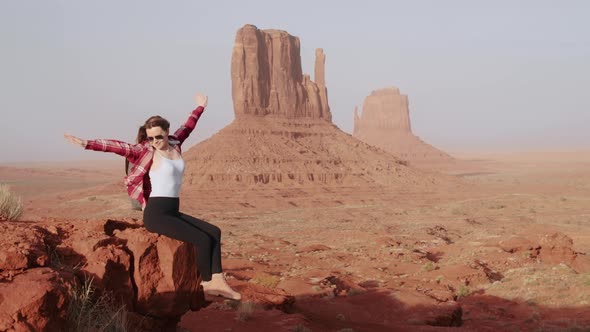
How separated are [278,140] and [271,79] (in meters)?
13.9

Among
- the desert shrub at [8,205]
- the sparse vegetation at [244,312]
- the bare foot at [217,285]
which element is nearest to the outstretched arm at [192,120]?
the bare foot at [217,285]

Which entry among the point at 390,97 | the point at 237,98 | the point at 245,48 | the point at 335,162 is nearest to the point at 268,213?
the point at 335,162

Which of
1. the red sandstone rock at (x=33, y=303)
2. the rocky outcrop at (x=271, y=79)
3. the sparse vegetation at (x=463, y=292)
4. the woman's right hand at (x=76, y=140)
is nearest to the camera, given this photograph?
the red sandstone rock at (x=33, y=303)

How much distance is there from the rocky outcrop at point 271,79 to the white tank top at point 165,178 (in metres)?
75.8

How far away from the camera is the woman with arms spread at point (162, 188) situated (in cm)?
547

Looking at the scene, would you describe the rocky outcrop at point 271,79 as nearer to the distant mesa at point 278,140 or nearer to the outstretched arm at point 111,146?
the distant mesa at point 278,140

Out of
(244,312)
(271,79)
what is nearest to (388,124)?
(271,79)

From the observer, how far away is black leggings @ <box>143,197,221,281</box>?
5.53 m

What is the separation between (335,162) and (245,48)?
76.5 ft

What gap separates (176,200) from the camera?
559 centimetres

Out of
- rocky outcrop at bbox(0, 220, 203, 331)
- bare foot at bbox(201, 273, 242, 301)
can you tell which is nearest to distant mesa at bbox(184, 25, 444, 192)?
rocky outcrop at bbox(0, 220, 203, 331)

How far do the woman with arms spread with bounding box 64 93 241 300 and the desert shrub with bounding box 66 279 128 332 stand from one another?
32.7 inches

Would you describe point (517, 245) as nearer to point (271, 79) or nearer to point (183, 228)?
point (183, 228)

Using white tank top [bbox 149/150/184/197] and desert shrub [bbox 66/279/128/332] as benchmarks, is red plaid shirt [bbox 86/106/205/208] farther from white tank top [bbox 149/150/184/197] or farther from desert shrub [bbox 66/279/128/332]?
desert shrub [bbox 66/279/128/332]
